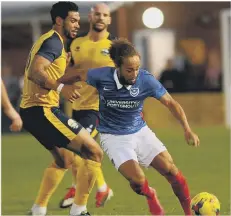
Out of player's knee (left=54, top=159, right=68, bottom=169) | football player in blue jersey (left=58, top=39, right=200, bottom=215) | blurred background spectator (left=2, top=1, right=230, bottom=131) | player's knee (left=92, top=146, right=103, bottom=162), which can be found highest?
football player in blue jersey (left=58, top=39, right=200, bottom=215)

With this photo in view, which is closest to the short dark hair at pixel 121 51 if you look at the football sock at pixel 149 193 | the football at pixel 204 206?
the football sock at pixel 149 193

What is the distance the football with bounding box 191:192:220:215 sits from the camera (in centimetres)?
912

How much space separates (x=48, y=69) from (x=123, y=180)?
4739mm

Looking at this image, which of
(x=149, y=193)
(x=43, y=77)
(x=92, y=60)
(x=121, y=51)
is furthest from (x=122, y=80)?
(x=92, y=60)

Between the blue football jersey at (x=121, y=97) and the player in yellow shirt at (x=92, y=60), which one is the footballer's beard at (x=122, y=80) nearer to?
the blue football jersey at (x=121, y=97)

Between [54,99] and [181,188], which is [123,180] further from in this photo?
[181,188]

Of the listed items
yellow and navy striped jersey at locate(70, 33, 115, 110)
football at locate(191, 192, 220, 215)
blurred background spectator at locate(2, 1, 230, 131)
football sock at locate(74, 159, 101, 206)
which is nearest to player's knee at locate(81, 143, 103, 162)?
football sock at locate(74, 159, 101, 206)

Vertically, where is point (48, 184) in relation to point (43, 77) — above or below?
below

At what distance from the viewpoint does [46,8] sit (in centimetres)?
2661

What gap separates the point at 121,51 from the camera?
907 centimetres

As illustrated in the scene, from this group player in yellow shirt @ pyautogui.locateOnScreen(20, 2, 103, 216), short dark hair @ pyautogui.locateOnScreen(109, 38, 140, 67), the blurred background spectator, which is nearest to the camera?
short dark hair @ pyautogui.locateOnScreen(109, 38, 140, 67)

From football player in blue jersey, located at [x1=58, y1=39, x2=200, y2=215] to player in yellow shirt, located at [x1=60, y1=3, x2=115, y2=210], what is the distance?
1882 mm

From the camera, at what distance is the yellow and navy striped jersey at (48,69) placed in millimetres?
9648

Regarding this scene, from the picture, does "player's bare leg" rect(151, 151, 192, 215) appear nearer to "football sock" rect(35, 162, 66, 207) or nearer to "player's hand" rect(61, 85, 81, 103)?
"player's hand" rect(61, 85, 81, 103)
